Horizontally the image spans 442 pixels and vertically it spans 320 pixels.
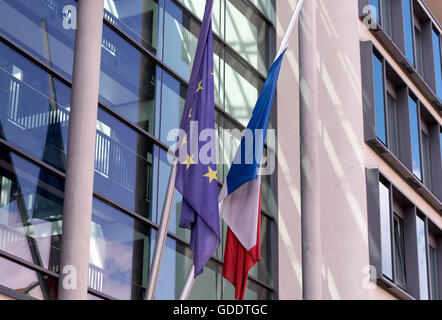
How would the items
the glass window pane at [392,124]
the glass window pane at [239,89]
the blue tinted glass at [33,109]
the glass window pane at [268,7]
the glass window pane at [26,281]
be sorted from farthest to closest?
the glass window pane at [392,124], the glass window pane at [268,7], the glass window pane at [239,89], the blue tinted glass at [33,109], the glass window pane at [26,281]

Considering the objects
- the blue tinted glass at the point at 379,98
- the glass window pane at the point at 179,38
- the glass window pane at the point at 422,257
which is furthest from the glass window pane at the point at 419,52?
the glass window pane at the point at 179,38

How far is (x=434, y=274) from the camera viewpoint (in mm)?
26609

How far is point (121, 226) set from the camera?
15383mm

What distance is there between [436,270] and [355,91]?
25.3ft

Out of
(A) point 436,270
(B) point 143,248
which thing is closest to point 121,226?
(B) point 143,248

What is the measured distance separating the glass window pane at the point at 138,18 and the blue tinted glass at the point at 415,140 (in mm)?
10108

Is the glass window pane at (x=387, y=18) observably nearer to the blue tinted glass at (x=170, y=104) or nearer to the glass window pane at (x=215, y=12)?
the glass window pane at (x=215, y=12)

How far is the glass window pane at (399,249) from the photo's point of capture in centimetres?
2320

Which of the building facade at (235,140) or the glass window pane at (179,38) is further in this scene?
the glass window pane at (179,38)

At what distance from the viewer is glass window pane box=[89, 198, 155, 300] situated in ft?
48.3

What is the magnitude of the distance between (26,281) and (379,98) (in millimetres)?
12584

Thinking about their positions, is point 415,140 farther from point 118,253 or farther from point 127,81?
point 118,253

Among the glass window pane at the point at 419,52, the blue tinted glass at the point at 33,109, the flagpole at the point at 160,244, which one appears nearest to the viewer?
the flagpole at the point at 160,244

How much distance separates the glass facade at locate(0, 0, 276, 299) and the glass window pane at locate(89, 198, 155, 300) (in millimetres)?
18
